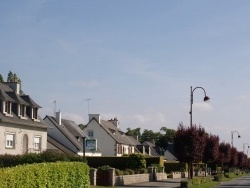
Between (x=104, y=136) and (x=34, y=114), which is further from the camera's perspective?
(x=104, y=136)

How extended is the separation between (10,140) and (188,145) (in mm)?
15829

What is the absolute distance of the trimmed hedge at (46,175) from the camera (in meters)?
13.6

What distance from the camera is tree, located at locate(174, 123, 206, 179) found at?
138 feet

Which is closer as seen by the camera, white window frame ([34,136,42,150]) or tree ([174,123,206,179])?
tree ([174,123,206,179])

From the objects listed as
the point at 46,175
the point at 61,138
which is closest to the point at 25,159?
the point at 46,175

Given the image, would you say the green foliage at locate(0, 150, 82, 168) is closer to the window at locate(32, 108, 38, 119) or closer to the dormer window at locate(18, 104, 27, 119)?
the dormer window at locate(18, 104, 27, 119)

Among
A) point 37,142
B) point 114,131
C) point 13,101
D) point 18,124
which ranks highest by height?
point 13,101

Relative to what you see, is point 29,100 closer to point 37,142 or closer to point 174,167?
point 37,142

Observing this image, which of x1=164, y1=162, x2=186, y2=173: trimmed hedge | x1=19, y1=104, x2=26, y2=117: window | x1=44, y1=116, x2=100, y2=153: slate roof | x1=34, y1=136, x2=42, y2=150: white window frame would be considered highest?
x1=19, y1=104, x2=26, y2=117: window

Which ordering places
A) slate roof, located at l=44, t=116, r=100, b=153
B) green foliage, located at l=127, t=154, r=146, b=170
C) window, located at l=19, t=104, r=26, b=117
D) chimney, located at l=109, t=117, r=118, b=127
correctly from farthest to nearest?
chimney, located at l=109, t=117, r=118, b=127
slate roof, located at l=44, t=116, r=100, b=153
green foliage, located at l=127, t=154, r=146, b=170
window, located at l=19, t=104, r=26, b=117

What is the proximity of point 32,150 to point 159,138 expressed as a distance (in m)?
113

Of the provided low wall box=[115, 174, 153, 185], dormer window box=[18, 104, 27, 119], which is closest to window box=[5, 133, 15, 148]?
dormer window box=[18, 104, 27, 119]

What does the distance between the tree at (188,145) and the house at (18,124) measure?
561 inches

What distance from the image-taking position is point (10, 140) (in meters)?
45.6
